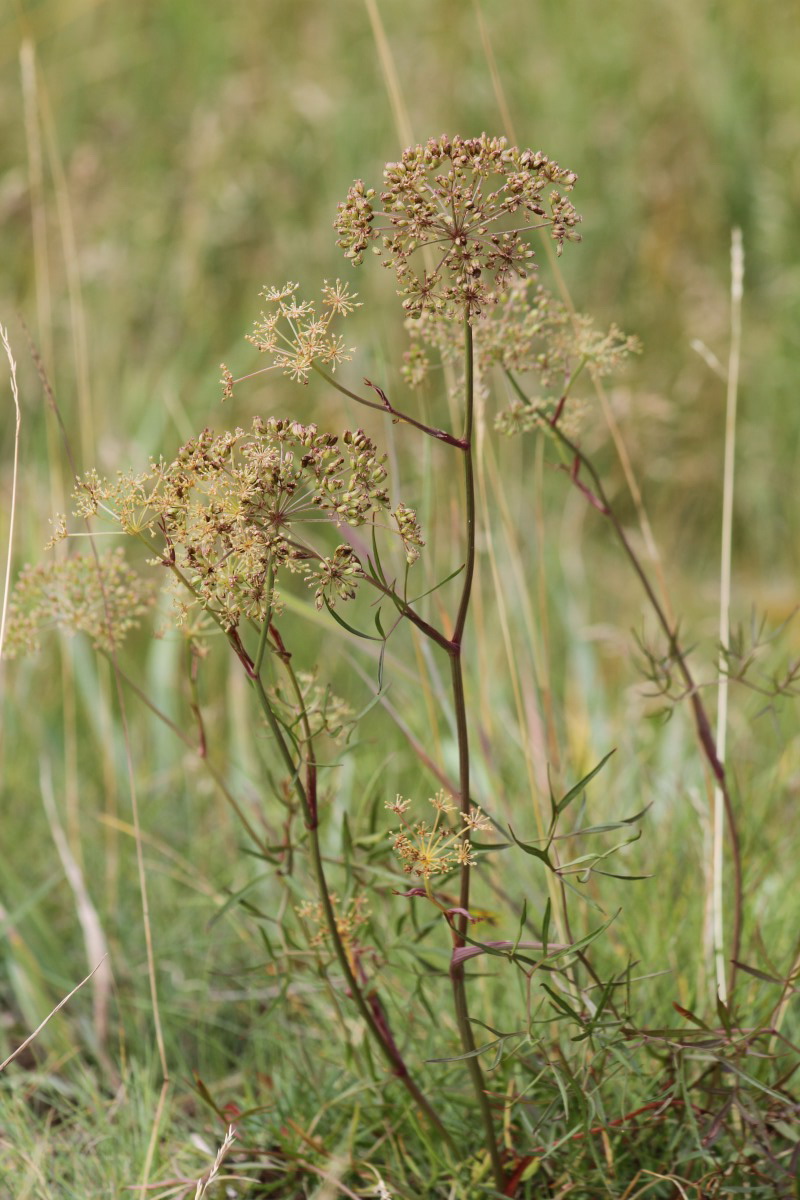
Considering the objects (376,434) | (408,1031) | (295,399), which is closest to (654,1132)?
(408,1031)

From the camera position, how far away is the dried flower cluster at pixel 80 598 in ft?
3.62

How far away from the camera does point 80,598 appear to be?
118cm

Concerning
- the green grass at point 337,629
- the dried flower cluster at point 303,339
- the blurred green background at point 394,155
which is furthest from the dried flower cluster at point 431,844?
the blurred green background at point 394,155

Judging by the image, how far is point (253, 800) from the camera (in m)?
1.73

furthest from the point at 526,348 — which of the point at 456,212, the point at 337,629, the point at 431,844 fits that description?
the point at 337,629

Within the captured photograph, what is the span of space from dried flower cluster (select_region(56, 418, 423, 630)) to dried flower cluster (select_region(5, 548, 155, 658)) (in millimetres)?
194

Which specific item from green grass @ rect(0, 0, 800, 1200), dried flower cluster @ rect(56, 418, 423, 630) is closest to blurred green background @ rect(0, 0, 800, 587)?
green grass @ rect(0, 0, 800, 1200)

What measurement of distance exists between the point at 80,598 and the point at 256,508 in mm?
371

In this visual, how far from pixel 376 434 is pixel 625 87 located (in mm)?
2048

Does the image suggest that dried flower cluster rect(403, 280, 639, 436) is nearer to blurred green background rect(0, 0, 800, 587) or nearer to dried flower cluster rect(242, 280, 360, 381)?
dried flower cluster rect(242, 280, 360, 381)

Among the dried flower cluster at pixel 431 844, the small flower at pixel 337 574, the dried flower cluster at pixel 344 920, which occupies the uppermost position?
the small flower at pixel 337 574

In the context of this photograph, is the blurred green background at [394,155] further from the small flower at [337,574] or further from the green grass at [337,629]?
the small flower at [337,574]

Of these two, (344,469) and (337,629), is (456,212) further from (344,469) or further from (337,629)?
(337,629)

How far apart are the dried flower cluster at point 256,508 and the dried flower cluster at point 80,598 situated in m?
0.19
